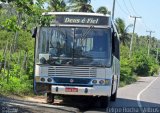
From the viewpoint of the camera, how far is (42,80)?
16359mm

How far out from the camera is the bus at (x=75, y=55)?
53.3ft

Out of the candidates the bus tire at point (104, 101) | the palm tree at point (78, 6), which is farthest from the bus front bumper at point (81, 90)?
the palm tree at point (78, 6)

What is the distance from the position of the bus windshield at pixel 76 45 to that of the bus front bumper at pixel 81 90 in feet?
2.67

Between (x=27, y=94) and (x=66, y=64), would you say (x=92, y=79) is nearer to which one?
(x=66, y=64)

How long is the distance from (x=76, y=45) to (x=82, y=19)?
0.99m

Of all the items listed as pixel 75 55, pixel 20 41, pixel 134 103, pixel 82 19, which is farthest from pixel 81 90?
pixel 20 41

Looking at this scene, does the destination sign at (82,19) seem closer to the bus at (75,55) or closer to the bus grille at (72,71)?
the bus at (75,55)

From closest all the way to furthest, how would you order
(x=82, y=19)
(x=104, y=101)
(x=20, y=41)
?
1. (x=82, y=19)
2. (x=104, y=101)
3. (x=20, y=41)

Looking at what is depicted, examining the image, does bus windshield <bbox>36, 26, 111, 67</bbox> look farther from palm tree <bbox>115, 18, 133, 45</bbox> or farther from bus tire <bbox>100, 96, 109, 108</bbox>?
palm tree <bbox>115, 18, 133, 45</bbox>

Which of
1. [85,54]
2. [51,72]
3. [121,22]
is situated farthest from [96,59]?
[121,22]

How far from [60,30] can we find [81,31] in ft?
2.40

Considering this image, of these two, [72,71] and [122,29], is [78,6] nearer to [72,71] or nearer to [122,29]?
[122,29]

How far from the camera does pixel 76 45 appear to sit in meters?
16.5

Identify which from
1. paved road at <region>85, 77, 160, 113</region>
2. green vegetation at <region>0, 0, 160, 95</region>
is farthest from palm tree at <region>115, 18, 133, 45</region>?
paved road at <region>85, 77, 160, 113</region>
